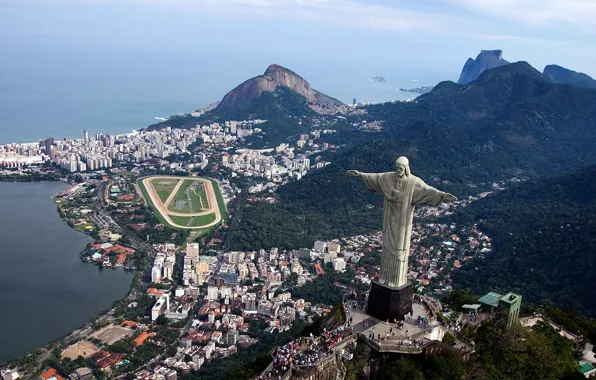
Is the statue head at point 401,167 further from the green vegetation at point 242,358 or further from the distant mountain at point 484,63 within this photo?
the distant mountain at point 484,63

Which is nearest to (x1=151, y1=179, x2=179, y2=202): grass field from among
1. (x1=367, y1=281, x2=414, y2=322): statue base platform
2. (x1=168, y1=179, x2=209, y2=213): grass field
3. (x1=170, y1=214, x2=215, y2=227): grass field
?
(x1=168, y1=179, x2=209, y2=213): grass field

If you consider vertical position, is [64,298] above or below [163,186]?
below

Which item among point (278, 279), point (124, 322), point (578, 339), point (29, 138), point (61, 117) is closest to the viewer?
point (578, 339)

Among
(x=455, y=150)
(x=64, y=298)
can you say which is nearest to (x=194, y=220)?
(x=64, y=298)

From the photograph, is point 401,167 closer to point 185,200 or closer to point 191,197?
point 185,200

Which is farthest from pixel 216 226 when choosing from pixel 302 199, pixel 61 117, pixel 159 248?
pixel 61 117

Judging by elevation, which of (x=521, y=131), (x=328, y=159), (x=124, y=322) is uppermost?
(x=521, y=131)

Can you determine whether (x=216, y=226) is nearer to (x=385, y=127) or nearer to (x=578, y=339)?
(x=578, y=339)
